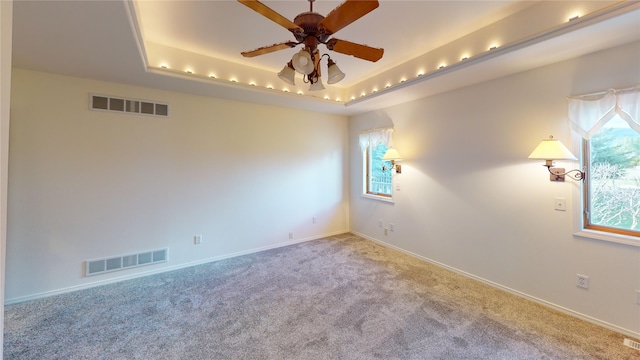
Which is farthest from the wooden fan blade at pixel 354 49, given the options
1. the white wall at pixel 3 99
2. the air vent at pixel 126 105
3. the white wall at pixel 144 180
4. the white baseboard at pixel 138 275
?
the white baseboard at pixel 138 275

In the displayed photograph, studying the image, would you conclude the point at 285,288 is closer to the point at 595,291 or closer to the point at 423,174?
the point at 423,174

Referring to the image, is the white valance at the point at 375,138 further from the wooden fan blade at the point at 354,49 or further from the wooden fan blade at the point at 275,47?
the wooden fan blade at the point at 275,47

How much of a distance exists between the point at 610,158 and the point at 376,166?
3.04 metres

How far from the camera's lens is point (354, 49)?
198 centimetres

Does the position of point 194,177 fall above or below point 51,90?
below

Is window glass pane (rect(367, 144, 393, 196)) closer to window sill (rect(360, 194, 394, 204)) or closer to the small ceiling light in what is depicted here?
window sill (rect(360, 194, 394, 204))

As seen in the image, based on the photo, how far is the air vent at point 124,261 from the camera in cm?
305

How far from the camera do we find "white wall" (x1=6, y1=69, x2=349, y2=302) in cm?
277


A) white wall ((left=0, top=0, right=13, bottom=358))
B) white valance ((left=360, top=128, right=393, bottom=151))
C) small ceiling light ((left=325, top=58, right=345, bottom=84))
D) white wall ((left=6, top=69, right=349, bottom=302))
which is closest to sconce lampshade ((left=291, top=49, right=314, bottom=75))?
small ceiling light ((left=325, top=58, right=345, bottom=84))

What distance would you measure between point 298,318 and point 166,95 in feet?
10.8

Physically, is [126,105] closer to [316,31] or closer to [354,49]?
[316,31]

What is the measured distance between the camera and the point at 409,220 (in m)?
4.08

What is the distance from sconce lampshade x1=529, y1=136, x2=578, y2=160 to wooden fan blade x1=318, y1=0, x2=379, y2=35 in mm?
2177

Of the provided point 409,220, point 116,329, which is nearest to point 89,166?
point 116,329
